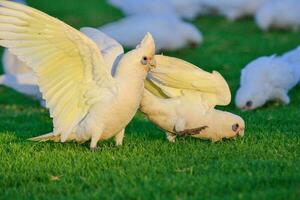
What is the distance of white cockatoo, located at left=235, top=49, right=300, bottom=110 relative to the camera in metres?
11.3

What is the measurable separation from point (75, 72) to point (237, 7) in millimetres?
12968

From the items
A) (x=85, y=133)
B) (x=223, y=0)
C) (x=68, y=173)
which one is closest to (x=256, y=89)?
(x=85, y=133)

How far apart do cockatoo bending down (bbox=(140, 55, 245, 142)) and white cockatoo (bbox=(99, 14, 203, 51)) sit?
8085 millimetres

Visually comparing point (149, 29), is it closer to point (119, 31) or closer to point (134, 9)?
point (119, 31)

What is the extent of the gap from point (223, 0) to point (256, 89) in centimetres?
889

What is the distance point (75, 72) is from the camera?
6.99 metres

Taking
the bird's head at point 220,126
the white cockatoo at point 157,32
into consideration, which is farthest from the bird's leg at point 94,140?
the white cockatoo at point 157,32

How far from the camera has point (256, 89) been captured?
37.4ft

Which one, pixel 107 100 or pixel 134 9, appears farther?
pixel 134 9

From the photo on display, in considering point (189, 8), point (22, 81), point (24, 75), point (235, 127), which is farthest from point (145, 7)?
point (235, 127)

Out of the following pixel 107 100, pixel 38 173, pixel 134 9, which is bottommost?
pixel 134 9

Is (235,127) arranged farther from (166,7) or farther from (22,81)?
(166,7)

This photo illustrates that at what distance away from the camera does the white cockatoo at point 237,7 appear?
19.5 m

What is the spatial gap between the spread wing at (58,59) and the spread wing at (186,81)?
2.53ft
